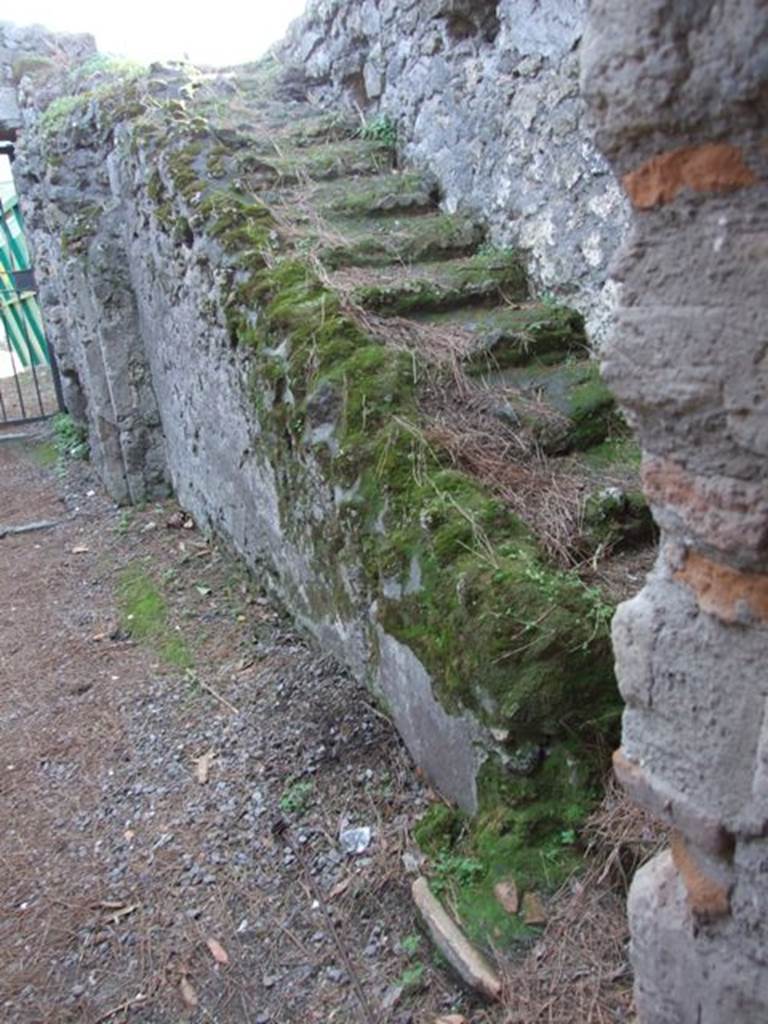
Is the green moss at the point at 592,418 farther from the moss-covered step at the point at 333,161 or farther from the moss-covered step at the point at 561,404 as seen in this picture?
the moss-covered step at the point at 333,161

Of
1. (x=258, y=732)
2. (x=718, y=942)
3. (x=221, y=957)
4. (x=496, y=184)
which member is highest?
(x=496, y=184)

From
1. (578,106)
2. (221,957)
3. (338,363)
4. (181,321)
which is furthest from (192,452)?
(221,957)

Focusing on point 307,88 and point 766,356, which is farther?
point 307,88

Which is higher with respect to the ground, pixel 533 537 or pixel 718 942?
pixel 533 537

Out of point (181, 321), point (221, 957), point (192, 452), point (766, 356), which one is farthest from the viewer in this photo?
point (192, 452)

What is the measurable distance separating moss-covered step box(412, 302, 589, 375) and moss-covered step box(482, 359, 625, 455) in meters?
0.06

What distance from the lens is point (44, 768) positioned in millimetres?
3625

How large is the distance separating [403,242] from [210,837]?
2.88 metres

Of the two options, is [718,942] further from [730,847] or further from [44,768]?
[44,768]

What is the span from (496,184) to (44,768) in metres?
3.33

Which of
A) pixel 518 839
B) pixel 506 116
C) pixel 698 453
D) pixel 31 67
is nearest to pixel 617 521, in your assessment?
pixel 518 839

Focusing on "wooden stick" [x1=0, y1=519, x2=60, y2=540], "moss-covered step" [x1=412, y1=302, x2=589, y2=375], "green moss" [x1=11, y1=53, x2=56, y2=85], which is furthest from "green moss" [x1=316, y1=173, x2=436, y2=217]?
"green moss" [x1=11, y1=53, x2=56, y2=85]

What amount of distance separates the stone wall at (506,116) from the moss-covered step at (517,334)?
0.32 ft

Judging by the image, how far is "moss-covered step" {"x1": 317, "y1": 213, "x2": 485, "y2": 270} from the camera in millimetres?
4379
